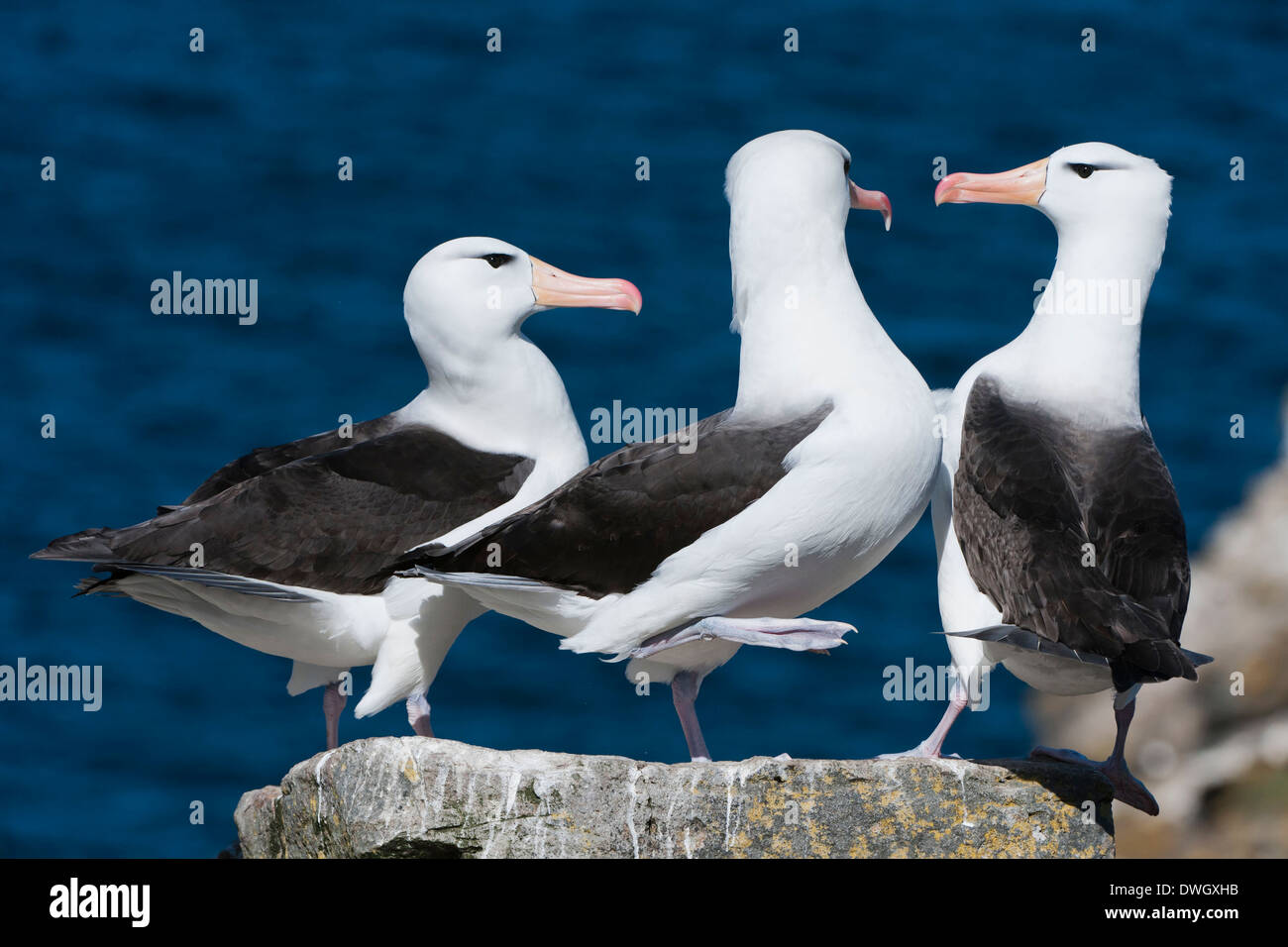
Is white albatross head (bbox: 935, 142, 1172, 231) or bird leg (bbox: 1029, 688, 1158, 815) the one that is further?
white albatross head (bbox: 935, 142, 1172, 231)

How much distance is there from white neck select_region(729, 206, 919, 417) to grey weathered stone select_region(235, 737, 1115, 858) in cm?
168

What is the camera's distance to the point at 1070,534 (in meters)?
7.55

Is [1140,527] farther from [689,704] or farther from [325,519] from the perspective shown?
[325,519]

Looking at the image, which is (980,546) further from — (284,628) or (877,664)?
(877,664)

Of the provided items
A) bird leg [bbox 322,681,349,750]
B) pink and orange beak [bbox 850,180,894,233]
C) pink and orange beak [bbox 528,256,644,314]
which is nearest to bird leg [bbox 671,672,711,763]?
pink and orange beak [bbox 528,256,644,314]

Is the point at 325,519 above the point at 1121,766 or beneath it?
above

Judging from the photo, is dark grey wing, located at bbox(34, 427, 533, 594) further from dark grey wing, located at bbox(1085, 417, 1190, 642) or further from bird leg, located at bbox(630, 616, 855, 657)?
dark grey wing, located at bbox(1085, 417, 1190, 642)

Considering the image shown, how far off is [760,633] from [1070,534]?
1286 millimetres

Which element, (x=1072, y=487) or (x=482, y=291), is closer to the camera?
(x=1072, y=487)

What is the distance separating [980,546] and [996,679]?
17829 mm

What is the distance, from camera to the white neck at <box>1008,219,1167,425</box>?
839 cm

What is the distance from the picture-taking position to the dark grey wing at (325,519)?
8.69 metres

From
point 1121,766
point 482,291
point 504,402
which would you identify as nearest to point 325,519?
point 504,402
